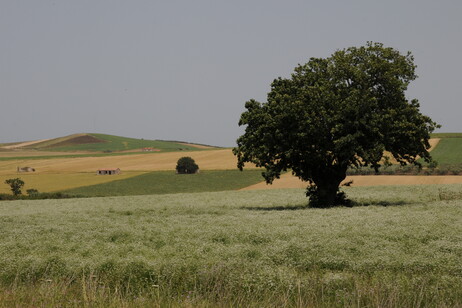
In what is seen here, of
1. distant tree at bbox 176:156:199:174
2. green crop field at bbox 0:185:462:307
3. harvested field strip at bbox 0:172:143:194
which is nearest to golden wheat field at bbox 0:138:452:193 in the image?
harvested field strip at bbox 0:172:143:194

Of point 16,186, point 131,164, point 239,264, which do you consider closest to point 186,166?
point 16,186

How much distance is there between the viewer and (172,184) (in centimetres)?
8431

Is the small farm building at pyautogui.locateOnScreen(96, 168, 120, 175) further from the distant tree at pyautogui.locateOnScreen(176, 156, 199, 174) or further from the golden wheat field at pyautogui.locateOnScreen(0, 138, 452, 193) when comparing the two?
the distant tree at pyautogui.locateOnScreen(176, 156, 199, 174)

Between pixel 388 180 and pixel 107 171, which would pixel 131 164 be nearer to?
pixel 107 171

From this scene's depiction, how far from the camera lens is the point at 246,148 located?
41.9 metres

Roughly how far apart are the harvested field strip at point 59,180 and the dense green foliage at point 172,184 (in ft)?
14.2

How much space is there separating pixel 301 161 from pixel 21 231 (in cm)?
2387

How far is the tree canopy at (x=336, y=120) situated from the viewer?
39.0 meters

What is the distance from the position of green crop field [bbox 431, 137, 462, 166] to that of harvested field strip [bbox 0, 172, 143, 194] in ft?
194

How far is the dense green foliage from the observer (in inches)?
3083

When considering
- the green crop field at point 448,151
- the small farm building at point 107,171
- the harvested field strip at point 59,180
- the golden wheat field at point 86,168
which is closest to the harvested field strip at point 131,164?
the golden wheat field at point 86,168

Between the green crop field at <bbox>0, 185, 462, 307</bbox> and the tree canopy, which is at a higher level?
the tree canopy

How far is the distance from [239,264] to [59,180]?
287ft

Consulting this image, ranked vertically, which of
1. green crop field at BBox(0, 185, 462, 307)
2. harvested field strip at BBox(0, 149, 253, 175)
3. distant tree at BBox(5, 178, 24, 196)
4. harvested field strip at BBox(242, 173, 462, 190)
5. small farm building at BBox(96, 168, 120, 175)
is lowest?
green crop field at BBox(0, 185, 462, 307)
